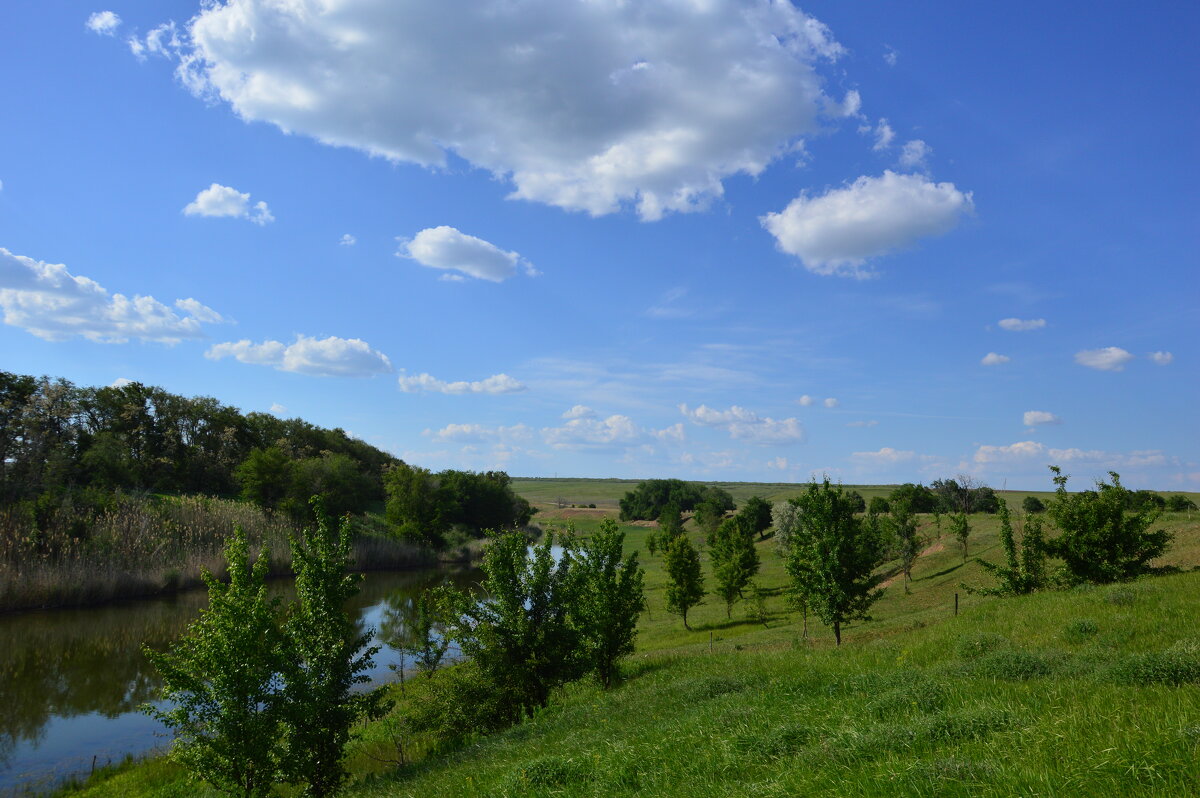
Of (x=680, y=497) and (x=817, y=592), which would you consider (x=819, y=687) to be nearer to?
(x=817, y=592)

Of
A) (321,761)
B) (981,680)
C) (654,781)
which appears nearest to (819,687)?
(981,680)

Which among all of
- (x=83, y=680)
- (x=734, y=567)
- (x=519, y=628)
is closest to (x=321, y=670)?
(x=519, y=628)

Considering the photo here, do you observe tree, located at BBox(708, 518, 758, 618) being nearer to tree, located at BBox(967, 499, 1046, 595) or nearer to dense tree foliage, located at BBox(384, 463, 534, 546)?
tree, located at BBox(967, 499, 1046, 595)

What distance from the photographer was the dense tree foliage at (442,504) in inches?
3829

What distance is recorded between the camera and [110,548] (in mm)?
49344

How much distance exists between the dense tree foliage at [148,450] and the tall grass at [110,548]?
34.6 ft

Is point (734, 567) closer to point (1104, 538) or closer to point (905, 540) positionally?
point (905, 540)

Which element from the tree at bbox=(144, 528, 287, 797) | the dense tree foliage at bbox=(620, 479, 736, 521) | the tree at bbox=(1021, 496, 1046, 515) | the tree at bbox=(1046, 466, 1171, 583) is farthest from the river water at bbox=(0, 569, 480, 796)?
the dense tree foliage at bbox=(620, 479, 736, 521)

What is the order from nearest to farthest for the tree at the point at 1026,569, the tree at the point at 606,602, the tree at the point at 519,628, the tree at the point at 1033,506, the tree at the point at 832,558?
the tree at the point at 519,628 < the tree at the point at 606,602 < the tree at the point at 1026,569 < the tree at the point at 832,558 < the tree at the point at 1033,506

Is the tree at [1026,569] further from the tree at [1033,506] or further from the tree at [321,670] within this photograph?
the tree at [1033,506]

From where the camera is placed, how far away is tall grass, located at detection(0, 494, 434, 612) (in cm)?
4428

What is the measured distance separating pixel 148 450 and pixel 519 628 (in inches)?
Result: 3823

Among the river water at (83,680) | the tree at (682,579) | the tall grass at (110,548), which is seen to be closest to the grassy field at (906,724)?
the river water at (83,680)

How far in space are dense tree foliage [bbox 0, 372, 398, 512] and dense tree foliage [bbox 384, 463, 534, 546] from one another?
765 cm
